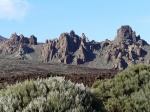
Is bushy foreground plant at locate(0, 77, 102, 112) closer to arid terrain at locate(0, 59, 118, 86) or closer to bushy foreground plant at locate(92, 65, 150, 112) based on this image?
arid terrain at locate(0, 59, 118, 86)

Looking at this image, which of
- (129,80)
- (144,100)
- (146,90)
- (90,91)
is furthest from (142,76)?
(90,91)

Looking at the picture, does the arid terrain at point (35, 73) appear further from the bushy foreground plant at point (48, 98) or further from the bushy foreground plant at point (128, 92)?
the bushy foreground plant at point (128, 92)

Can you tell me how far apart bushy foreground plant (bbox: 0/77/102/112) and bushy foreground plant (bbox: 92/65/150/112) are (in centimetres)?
332

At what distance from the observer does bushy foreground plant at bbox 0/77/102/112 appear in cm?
851

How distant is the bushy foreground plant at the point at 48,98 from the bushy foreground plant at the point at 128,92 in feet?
10.9

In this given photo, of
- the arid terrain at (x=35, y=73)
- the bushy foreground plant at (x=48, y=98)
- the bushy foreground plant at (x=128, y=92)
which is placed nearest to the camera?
the bushy foreground plant at (x=48, y=98)

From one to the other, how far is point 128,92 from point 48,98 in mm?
7573

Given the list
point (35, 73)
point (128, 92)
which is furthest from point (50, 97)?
point (35, 73)

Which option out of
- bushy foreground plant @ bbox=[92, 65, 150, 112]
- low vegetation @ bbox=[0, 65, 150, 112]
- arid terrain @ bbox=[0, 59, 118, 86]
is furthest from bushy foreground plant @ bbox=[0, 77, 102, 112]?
bushy foreground plant @ bbox=[92, 65, 150, 112]

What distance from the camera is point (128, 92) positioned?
15680 mm

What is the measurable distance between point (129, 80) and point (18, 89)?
801 centimetres

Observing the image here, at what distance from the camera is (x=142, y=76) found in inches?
672

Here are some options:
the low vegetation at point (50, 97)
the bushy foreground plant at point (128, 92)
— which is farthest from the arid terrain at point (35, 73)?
the bushy foreground plant at point (128, 92)

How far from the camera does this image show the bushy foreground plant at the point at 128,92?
13542 mm
